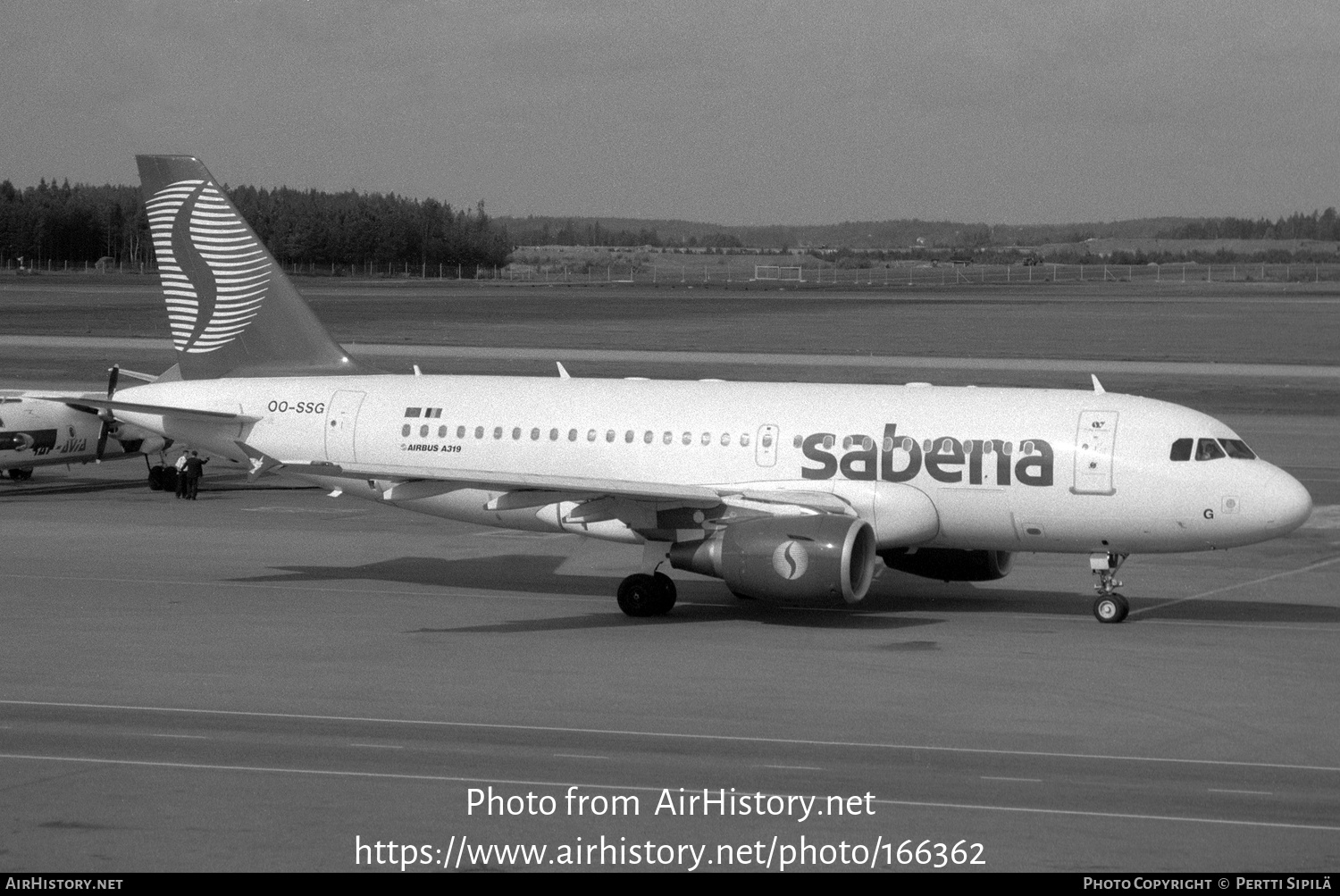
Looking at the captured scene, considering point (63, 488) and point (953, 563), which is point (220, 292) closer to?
point (63, 488)

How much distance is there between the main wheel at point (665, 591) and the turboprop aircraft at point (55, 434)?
2067 cm

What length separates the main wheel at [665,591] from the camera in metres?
30.3

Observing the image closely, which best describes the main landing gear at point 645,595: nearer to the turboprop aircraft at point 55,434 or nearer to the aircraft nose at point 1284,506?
the aircraft nose at point 1284,506

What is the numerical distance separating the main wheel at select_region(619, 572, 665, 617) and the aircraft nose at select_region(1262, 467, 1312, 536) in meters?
10.5

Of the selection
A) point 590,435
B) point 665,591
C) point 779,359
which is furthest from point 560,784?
point 779,359

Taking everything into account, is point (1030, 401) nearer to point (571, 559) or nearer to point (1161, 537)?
point (1161, 537)

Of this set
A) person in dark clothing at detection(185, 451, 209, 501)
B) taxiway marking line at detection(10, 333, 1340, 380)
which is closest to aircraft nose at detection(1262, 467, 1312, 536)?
person in dark clothing at detection(185, 451, 209, 501)

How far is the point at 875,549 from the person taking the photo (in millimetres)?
29250

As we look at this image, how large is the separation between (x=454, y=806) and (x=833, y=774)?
438 centimetres

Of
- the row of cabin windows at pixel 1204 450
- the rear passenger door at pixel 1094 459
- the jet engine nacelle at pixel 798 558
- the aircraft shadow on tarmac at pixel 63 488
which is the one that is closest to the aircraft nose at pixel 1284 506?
the row of cabin windows at pixel 1204 450

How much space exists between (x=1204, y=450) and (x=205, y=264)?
20.6 metres

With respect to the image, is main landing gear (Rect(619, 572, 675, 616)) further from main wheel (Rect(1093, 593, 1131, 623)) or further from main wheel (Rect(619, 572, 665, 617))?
main wheel (Rect(1093, 593, 1131, 623))

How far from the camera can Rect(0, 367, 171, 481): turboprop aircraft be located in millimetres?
46438
